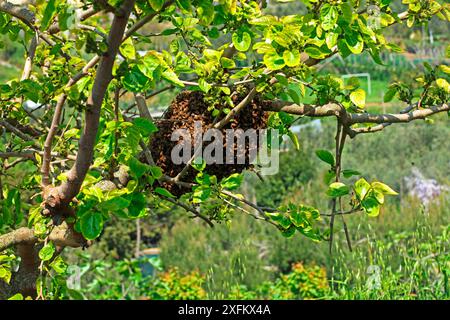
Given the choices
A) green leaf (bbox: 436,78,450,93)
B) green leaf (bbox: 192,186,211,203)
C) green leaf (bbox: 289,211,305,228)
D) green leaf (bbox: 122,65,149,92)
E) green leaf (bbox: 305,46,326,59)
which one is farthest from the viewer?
green leaf (bbox: 436,78,450,93)

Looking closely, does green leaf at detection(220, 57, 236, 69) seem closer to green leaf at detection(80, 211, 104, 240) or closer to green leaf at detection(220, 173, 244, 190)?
green leaf at detection(220, 173, 244, 190)

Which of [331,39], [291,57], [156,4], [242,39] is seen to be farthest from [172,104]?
[156,4]

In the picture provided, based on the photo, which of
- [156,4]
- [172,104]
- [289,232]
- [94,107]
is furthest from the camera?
[172,104]

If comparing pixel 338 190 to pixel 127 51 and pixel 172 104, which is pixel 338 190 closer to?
pixel 172 104

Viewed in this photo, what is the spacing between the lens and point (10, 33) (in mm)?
2307

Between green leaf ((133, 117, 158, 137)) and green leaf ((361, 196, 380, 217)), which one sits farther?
green leaf ((361, 196, 380, 217))

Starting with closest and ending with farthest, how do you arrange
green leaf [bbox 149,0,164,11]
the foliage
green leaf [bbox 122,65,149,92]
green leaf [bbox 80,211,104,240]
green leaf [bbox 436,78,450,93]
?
green leaf [bbox 149,0,164,11], green leaf [bbox 122,65,149,92], green leaf [bbox 80,211,104,240], green leaf [bbox 436,78,450,93], the foliage

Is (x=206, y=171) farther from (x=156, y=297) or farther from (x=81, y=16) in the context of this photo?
(x=156, y=297)

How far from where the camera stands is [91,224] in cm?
162

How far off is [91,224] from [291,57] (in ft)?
2.01

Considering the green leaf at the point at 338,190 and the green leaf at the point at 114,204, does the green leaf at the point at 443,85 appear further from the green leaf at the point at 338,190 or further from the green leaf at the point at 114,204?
the green leaf at the point at 114,204

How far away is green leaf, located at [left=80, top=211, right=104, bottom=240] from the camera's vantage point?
5.28ft

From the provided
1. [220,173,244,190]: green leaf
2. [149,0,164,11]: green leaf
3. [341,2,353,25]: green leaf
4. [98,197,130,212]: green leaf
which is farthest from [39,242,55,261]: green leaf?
[341,2,353,25]: green leaf

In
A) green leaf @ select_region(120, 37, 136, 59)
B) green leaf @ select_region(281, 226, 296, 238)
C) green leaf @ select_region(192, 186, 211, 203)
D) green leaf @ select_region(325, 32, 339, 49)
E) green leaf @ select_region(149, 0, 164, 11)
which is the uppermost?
green leaf @ select_region(325, 32, 339, 49)
